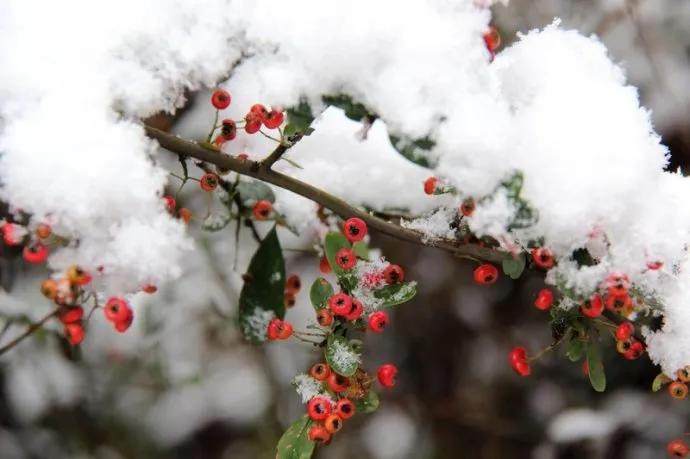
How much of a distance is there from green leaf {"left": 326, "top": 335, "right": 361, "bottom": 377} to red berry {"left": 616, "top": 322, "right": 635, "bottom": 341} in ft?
1.05

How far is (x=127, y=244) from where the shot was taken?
2.45ft

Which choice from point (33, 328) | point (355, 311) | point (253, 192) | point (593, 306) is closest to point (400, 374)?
point (253, 192)

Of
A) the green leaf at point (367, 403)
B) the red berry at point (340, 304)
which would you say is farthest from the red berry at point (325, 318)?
the green leaf at point (367, 403)

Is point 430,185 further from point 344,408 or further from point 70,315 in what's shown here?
point 70,315

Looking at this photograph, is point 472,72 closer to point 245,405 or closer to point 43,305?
point 43,305

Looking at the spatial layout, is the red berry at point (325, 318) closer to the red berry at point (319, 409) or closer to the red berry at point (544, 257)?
the red berry at point (319, 409)

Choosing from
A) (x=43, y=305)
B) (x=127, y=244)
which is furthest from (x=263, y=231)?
(x=127, y=244)

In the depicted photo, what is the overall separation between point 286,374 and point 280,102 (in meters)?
1.72

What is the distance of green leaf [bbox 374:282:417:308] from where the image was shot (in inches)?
37.1

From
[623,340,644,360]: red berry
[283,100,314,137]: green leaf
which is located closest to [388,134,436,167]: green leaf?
[283,100,314,137]: green leaf

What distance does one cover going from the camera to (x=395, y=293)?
0.96 meters

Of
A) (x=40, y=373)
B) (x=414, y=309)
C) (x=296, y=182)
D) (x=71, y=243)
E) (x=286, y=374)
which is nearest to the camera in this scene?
(x=71, y=243)

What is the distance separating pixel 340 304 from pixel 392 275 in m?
0.09

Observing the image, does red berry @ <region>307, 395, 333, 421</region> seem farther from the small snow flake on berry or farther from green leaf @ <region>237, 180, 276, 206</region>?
green leaf @ <region>237, 180, 276, 206</region>
